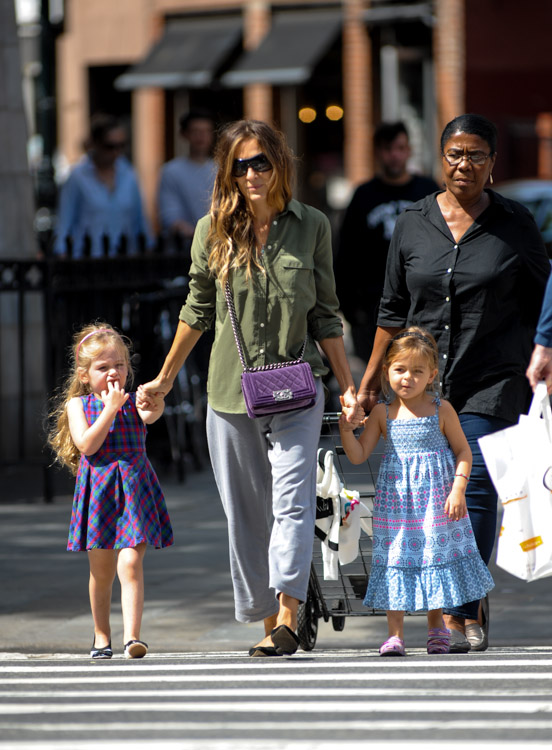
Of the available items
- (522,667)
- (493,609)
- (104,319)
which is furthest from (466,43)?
(522,667)

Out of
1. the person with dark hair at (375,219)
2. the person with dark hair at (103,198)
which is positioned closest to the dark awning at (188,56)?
the person with dark hair at (103,198)

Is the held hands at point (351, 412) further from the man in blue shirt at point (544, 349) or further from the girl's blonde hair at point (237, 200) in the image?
the man in blue shirt at point (544, 349)

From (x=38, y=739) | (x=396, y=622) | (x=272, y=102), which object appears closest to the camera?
(x=38, y=739)

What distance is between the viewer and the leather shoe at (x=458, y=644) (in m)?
5.70

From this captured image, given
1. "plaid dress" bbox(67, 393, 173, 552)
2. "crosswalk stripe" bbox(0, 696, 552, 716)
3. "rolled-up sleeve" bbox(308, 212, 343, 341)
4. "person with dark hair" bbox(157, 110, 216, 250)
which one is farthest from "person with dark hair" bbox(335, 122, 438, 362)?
"crosswalk stripe" bbox(0, 696, 552, 716)

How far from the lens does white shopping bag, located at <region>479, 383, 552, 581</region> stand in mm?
5551

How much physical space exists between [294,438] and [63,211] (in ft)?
18.8

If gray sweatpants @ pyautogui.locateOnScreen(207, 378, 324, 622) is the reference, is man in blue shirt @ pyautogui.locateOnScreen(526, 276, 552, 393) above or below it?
above

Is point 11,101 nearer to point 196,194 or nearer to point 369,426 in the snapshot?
point 196,194

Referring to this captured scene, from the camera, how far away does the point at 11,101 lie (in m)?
11.2

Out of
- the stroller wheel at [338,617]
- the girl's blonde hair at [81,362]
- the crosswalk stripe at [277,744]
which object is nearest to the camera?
the crosswalk stripe at [277,744]

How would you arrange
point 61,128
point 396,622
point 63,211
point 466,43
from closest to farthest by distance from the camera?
point 396,622 < point 63,211 < point 466,43 < point 61,128

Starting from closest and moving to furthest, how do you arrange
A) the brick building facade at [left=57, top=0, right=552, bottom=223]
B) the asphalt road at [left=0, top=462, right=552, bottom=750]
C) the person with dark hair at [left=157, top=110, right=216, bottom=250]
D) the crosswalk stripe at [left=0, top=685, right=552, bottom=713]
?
the asphalt road at [left=0, top=462, right=552, bottom=750] → the crosswalk stripe at [left=0, top=685, right=552, bottom=713] → the person with dark hair at [left=157, top=110, right=216, bottom=250] → the brick building facade at [left=57, top=0, right=552, bottom=223]

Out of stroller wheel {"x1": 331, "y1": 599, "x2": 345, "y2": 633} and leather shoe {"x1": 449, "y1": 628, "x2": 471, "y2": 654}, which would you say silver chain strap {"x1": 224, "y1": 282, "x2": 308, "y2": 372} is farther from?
leather shoe {"x1": 449, "y1": 628, "x2": 471, "y2": 654}
